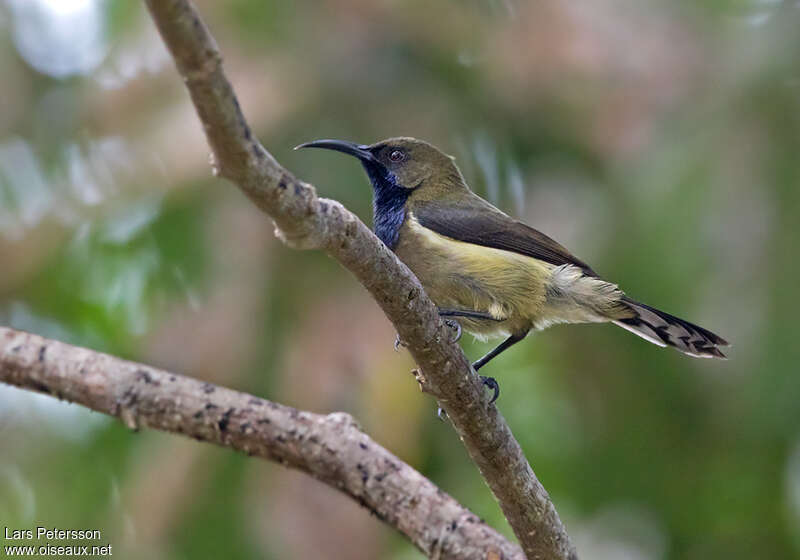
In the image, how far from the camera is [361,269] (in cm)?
288

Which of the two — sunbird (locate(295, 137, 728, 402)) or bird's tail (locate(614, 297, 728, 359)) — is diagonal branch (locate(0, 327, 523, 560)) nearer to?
sunbird (locate(295, 137, 728, 402))

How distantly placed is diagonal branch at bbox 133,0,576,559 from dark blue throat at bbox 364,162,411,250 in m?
1.34

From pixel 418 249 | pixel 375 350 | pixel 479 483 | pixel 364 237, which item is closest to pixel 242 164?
pixel 364 237

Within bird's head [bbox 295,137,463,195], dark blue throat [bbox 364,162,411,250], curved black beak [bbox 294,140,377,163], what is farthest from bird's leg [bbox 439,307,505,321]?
curved black beak [bbox 294,140,377,163]

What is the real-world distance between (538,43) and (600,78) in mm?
495

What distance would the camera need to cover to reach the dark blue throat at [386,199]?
4.80 m

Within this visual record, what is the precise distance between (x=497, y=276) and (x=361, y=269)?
1705 mm

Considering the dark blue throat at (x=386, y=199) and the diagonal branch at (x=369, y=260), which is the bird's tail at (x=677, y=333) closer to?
the dark blue throat at (x=386, y=199)

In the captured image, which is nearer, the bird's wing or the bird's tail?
the bird's tail

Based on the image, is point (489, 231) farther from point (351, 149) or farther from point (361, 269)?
point (361, 269)

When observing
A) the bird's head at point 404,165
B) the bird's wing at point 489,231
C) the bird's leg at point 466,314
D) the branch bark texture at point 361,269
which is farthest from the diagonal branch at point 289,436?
the bird's head at point 404,165

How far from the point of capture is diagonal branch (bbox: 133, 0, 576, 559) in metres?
2.08

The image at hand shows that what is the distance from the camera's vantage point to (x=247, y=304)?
536 centimetres

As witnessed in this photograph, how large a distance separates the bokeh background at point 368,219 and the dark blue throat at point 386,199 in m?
0.62
